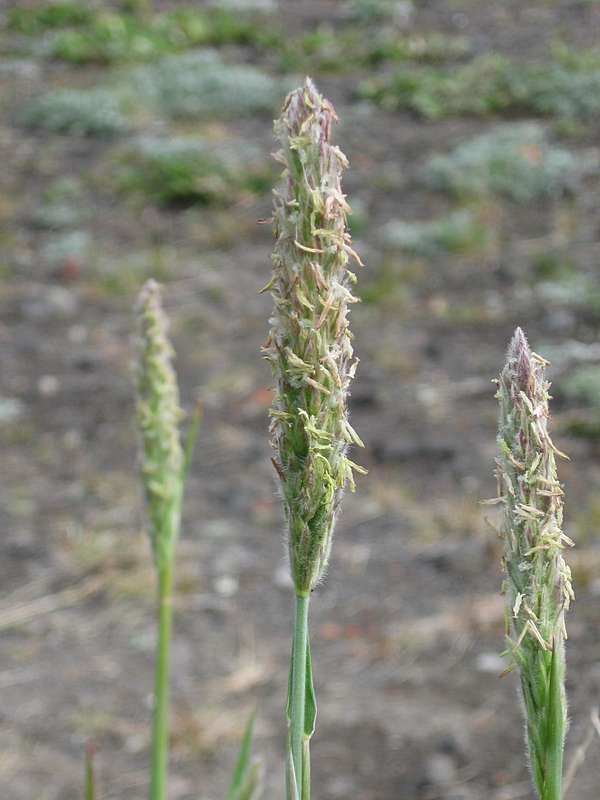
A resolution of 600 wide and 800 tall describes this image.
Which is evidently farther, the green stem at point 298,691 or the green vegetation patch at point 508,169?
Result: the green vegetation patch at point 508,169

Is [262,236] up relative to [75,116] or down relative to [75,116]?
down

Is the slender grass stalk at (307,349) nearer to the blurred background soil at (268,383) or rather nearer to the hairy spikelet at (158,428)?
A: the hairy spikelet at (158,428)

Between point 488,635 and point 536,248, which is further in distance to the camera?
point 536,248

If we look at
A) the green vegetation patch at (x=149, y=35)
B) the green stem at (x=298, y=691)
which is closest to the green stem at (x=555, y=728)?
the green stem at (x=298, y=691)

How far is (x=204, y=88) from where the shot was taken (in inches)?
382

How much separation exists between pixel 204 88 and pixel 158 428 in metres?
8.40

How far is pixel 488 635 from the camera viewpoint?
4.02 m

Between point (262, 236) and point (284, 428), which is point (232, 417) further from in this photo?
point (284, 428)

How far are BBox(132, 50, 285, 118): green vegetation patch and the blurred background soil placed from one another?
0.09ft

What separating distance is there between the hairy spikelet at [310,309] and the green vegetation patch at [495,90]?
8.00m

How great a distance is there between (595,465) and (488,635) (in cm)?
112

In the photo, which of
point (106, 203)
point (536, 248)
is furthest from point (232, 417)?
point (106, 203)

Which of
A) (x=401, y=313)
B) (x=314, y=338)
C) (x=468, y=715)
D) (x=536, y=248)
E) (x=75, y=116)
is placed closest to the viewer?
(x=314, y=338)

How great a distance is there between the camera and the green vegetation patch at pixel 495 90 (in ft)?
28.5
